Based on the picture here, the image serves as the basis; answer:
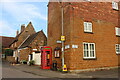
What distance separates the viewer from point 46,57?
55.5 ft

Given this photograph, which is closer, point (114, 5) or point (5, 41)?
point (114, 5)

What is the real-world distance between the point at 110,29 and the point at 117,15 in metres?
2.58

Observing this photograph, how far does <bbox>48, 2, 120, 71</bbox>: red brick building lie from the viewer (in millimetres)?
13812

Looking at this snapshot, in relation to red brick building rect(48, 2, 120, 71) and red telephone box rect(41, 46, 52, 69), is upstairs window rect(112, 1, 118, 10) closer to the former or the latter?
red brick building rect(48, 2, 120, 71)

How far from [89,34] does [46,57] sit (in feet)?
19.4

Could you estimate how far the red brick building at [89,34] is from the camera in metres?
13.8

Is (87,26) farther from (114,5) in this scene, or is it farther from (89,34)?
(114,5)

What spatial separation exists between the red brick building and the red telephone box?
0.72m

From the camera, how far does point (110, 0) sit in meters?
17.4

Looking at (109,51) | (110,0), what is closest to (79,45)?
(109,51)

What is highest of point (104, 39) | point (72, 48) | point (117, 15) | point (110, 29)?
point (117, 15)

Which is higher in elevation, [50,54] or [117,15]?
[117,15]

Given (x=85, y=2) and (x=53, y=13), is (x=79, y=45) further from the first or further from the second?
(x=53, y=13)

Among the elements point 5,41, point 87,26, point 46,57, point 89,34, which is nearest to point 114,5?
point 87,26
